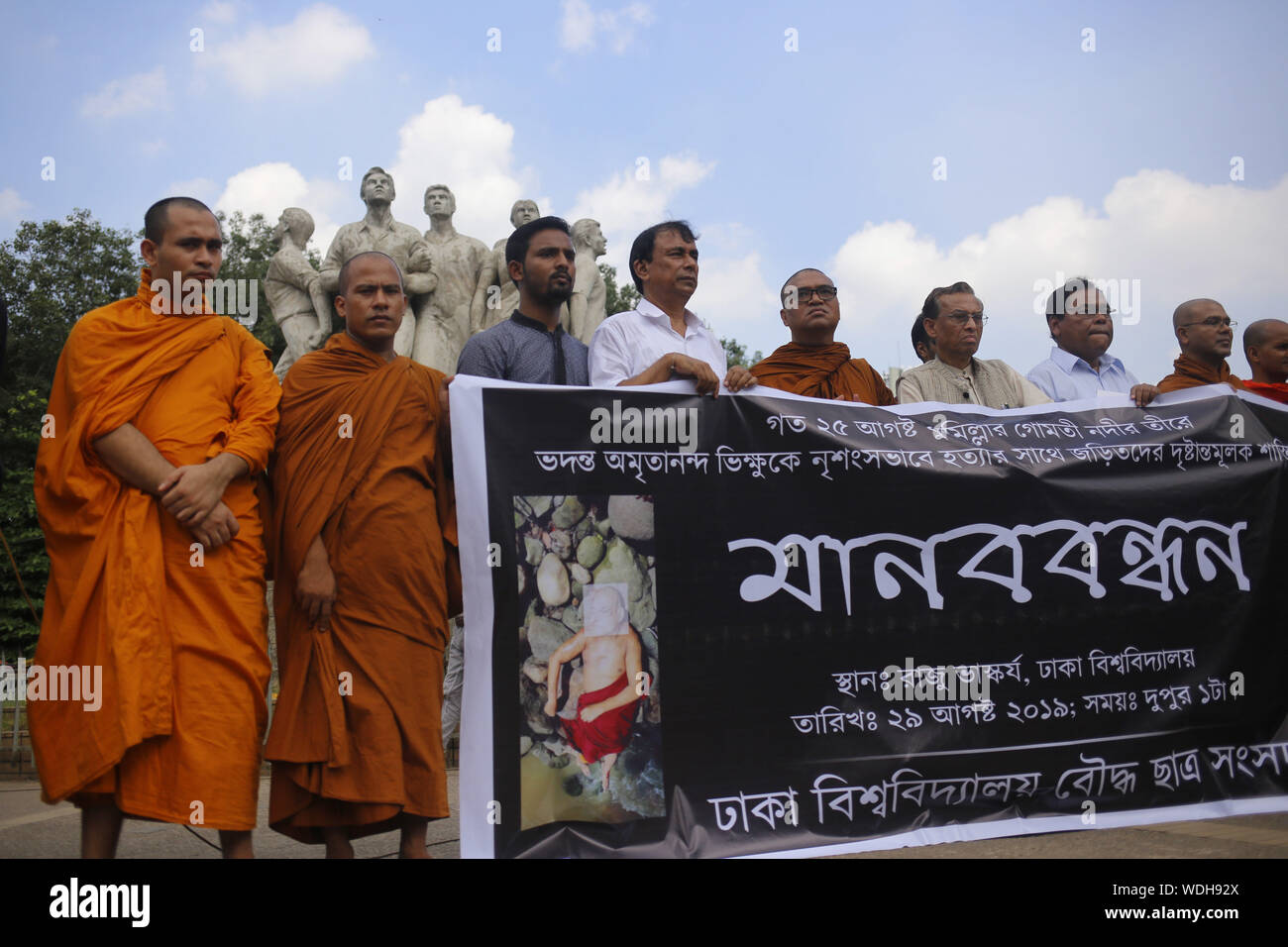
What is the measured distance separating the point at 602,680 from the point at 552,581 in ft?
1.13

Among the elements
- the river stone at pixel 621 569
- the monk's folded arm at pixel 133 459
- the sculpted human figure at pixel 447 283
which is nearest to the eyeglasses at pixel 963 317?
the river stone at pixel 621 569

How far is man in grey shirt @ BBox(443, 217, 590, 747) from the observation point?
4.15m

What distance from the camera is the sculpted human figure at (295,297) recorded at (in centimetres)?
1192

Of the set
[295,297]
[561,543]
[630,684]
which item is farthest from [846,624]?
[295,297]

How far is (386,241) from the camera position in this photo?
1197 cm

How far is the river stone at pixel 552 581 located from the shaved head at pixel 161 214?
62.4 inches

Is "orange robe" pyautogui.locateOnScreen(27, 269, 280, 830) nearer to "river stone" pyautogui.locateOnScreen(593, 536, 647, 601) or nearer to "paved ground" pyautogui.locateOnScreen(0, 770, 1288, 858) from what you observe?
"river stone" pyautogui.locateOnScreen(593, 536, 647, 601)

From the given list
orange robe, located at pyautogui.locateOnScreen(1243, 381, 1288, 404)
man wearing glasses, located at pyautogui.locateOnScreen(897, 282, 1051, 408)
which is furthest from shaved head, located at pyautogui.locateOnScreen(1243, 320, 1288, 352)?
man wearing glasses, located at pyautogui.locateOnScreen(897, 282, 1051, 408)

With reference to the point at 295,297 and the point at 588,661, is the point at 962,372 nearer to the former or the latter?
the point at 588,661

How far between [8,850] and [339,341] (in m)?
2.45

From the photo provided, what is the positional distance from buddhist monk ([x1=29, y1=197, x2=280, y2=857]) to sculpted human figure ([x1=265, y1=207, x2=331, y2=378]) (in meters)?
8.63

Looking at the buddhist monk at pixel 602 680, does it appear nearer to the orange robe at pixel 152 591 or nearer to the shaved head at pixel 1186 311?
the orange robe at pixel 152 591

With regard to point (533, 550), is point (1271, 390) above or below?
above

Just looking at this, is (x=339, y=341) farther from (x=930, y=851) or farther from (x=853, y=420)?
(x=930, y=851)
